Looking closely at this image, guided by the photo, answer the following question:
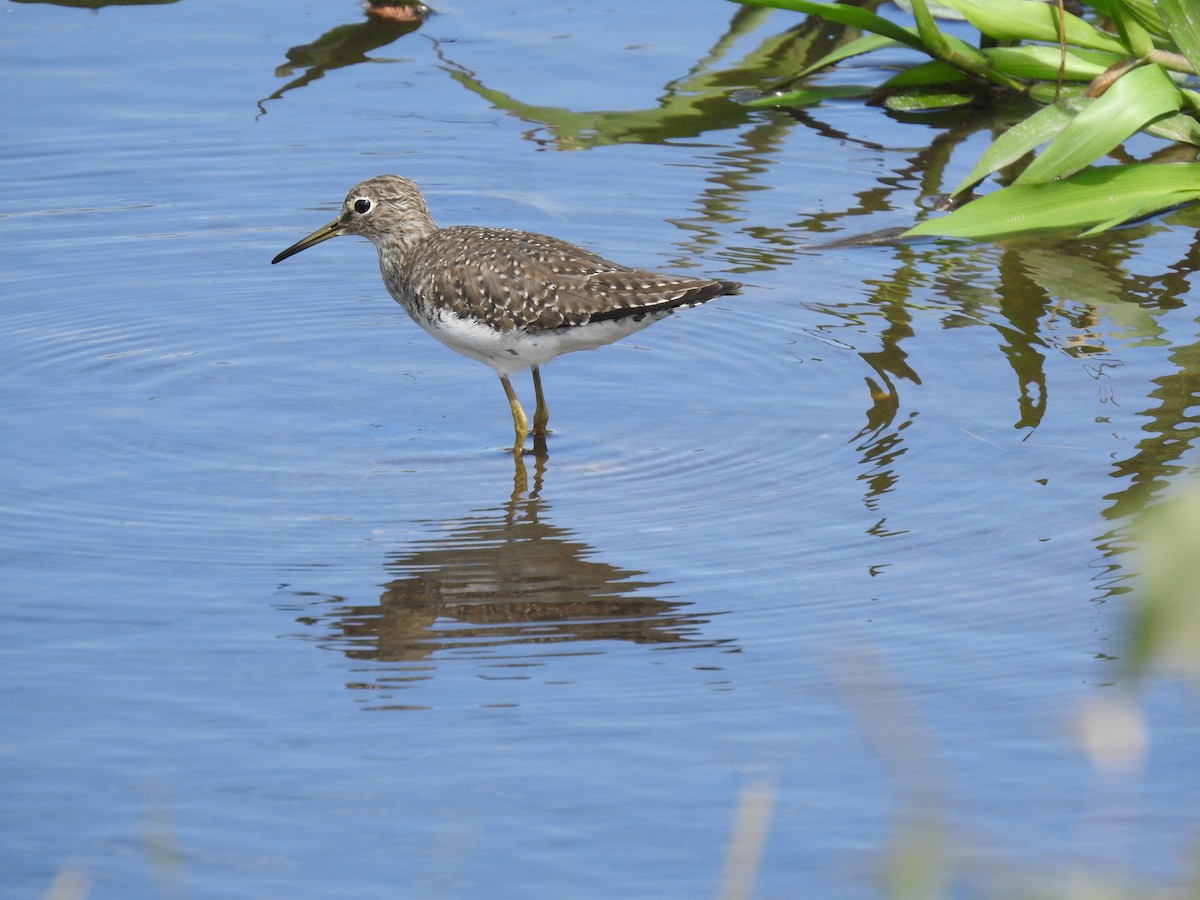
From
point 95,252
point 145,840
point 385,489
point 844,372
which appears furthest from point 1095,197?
point 145,840

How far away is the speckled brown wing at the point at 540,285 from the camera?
7.26m

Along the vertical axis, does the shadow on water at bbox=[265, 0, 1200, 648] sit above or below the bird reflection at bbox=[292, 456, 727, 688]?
above

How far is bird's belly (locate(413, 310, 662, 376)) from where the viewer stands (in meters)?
7.38

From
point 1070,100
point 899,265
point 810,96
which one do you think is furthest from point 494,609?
point 810,96

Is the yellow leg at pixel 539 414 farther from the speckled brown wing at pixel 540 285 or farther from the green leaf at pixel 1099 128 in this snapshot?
the green leaf at pixel 1099 128

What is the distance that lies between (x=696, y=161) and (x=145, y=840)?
23.5 ft

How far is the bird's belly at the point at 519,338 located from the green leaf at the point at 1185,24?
396 cm

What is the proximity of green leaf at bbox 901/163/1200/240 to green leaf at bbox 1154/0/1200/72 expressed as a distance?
25.2 inches

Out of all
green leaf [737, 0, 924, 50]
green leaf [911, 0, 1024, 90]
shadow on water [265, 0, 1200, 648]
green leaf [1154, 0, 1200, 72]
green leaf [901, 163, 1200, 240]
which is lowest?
shadow on water [265, 0, 1200, 648]

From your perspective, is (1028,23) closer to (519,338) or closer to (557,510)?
(519,338)

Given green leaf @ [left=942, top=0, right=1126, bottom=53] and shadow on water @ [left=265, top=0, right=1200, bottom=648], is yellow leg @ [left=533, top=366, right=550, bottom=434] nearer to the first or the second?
shadow on water @ [left=265, top=0, right=1200, bottom=648]

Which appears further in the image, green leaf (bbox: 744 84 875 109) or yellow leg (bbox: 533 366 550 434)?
green leaf (bbox: 744 84 875 109)

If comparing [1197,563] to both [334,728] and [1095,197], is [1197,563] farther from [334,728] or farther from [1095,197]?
[1095,197]

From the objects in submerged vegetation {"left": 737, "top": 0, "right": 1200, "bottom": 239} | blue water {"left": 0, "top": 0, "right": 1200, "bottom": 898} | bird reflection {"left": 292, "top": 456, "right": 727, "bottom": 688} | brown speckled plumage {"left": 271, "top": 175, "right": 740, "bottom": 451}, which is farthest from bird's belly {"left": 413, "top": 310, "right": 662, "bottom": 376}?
submerged vegetation {"left": 737, "top": 0, "right": 1200, "bottom": 239}
